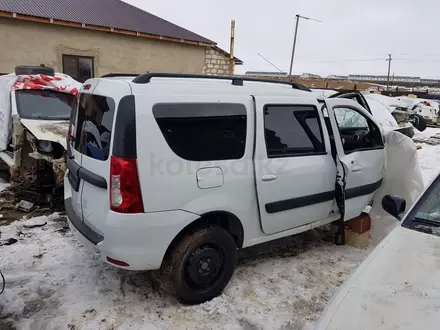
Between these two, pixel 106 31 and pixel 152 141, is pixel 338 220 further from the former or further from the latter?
pixel 106 31

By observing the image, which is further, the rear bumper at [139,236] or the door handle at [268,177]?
the door handle at [268,177]

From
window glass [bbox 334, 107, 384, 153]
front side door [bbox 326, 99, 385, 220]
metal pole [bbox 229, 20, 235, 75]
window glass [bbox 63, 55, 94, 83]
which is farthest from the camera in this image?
metal pole [bbox 229, 20, 235, 75]

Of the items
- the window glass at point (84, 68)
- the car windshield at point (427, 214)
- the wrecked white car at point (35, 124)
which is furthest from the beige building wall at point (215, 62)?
the car windshield at point (427, 214)

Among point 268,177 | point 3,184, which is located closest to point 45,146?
point 3,184

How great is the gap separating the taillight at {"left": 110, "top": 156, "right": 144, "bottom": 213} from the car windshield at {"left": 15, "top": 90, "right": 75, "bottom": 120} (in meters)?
4.11

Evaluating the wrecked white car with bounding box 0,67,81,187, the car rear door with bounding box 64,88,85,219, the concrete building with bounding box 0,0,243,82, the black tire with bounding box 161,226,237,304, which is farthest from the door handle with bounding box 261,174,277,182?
the concrete building with bounding box 0,0,243,82

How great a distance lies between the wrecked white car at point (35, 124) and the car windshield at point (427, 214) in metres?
4.11

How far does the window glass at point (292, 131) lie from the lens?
10.8 ft

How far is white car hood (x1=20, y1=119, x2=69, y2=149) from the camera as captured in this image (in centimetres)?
498

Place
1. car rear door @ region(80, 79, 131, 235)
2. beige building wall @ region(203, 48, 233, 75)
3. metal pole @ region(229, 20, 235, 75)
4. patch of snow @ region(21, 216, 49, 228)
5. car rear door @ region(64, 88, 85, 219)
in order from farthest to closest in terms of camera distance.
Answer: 1. beige building wall @ region(203, 48, 233, 75)
2. metal pole @ region(229, 20, 235, 75)
3. patch of snow @ region(21, 216, 49, 228)
4. car rear door @ region(64, 88, 85, 219)
5. car rear door @ region(80, 79, 131, 235)

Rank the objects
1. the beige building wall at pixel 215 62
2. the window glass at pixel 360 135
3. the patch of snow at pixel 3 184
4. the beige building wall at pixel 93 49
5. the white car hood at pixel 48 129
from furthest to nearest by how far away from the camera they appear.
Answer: the beige building wall at pixel 215 62 → the beige building wall at pixel 93 49 → the patch of snow at pixel 3 184 → the white car hood at pixel 48 129 → the window glass at pixel 360 135

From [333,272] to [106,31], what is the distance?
12890mm

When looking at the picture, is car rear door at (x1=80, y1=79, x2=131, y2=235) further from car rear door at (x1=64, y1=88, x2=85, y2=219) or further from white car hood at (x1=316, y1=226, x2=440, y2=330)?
white car hood at (x1=316, y1=226, x2=440, y2=330)

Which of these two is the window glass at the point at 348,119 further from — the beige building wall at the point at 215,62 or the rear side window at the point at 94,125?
the beige building wall at the point at 215,62
